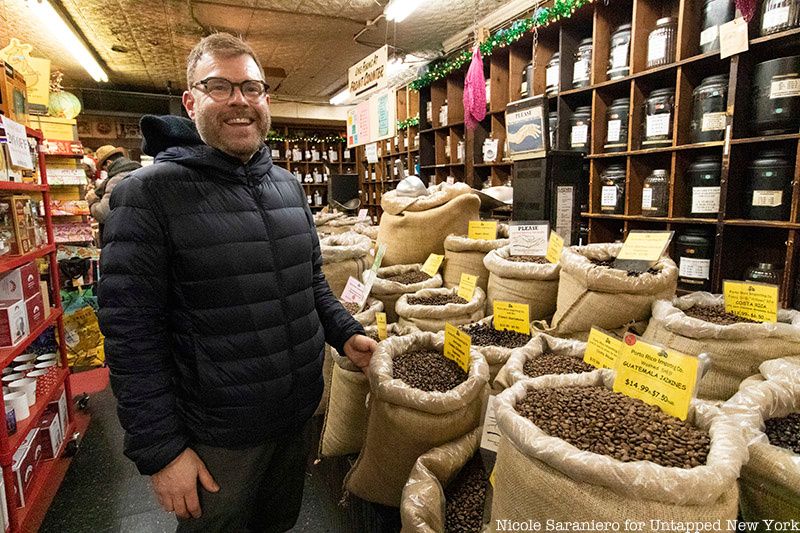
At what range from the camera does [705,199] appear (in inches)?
93.9

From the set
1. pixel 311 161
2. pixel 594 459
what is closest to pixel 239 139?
pixel 594 459

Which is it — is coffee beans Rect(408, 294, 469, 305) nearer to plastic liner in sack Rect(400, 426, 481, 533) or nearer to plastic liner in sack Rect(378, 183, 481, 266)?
plastic liner in sack Rect(378, 183, 481, 266)

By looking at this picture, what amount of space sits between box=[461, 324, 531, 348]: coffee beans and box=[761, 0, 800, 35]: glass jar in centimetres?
185

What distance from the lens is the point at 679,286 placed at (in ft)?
8.34

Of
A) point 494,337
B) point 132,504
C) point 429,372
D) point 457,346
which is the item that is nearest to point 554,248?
point 494,337

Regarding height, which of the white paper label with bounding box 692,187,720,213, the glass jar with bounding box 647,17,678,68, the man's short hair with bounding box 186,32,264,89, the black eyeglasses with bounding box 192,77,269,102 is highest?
the glass jar with bounding box 647,17,678,68

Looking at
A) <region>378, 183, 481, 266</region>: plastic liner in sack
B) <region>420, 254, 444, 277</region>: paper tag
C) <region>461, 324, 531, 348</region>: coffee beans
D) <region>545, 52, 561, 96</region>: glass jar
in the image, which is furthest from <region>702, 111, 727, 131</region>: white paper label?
<region>461, 324, 531, 348</region>: coffee beans

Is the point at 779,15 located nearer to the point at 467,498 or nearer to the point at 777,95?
the point at 777,95

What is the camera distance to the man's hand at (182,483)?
0.98 meters

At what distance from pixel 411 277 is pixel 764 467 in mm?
1658

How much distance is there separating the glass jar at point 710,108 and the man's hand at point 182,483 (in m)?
2.73

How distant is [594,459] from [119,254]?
39.6 inches

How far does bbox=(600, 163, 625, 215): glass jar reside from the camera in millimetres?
2875

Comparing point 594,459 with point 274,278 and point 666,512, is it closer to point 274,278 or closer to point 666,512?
point 666,512
